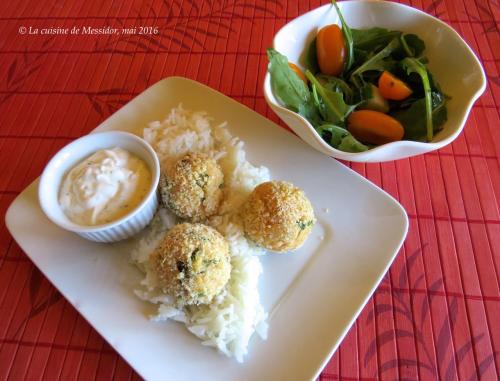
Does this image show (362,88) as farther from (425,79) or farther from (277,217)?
(277,217)

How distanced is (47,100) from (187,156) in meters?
0.69

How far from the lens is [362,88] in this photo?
1076mm

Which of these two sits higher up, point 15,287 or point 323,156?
point 323,156

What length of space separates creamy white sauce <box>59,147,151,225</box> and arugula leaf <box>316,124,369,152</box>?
45 centimetres

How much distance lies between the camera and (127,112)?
1.15 meters

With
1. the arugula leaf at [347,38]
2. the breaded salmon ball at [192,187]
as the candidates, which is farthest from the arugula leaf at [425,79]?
the breaded salmon ball at [192,187]

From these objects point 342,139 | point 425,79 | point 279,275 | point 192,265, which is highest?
point 425,79

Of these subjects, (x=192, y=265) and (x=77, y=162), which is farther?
(x=77, y=162)

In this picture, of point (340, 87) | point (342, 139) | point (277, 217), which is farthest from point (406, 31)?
point (277, 217)

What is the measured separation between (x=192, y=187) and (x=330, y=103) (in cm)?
43

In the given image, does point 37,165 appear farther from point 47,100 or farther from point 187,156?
point 187,156

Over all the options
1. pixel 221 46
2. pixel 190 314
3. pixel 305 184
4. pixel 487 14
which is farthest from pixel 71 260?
pixel 487 14

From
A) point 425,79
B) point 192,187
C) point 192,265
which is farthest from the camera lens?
point 425,79

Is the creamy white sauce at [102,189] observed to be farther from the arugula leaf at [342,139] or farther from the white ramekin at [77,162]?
the arugula leaf at [342,139]
